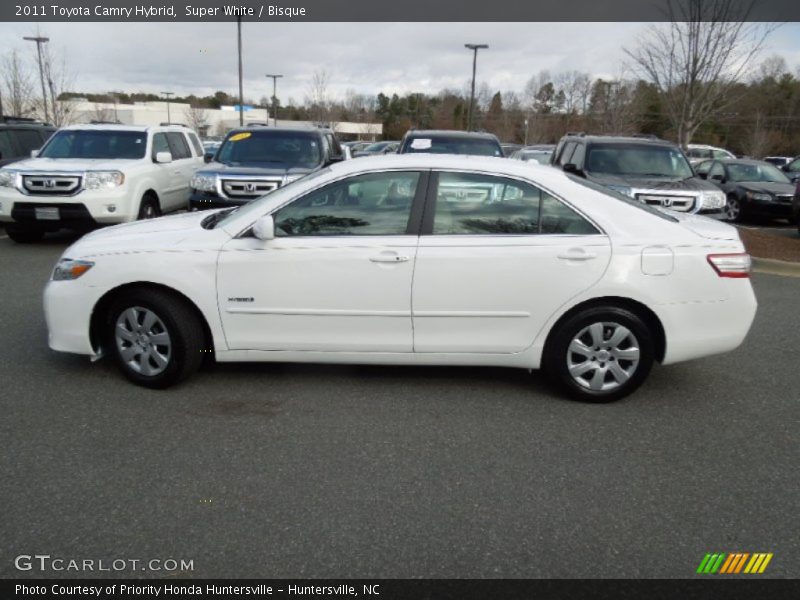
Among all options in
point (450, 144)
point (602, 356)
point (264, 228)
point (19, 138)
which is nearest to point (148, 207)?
point (19, 138)

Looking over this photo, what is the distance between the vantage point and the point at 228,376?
4.67m

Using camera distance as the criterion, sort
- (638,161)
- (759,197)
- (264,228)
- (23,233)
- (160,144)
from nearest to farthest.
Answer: (264,228)
(638,161)
(23,233)
(160,144)
(759,197)

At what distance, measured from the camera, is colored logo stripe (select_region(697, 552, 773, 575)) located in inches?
106

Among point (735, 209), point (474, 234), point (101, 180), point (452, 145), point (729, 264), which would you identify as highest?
point (452, 145)

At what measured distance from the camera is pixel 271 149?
10.3 metres

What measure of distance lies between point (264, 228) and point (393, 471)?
1768 mm

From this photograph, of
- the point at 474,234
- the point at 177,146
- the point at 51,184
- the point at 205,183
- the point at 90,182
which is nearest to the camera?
the point at 474,234

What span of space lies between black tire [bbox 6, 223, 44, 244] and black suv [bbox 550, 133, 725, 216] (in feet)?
28.1

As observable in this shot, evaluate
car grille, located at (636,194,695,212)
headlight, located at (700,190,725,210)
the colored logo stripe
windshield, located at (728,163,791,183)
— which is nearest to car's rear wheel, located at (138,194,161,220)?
car grille, located at (636,194,695,212)

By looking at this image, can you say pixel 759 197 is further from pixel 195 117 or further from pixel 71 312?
pixel 195 117

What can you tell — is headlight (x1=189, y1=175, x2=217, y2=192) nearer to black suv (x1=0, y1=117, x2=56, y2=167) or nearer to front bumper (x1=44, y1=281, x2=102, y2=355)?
black suv (x1=0, y1=117, x2=56, y2=167)

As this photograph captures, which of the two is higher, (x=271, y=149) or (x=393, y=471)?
(x=271, y=149)
